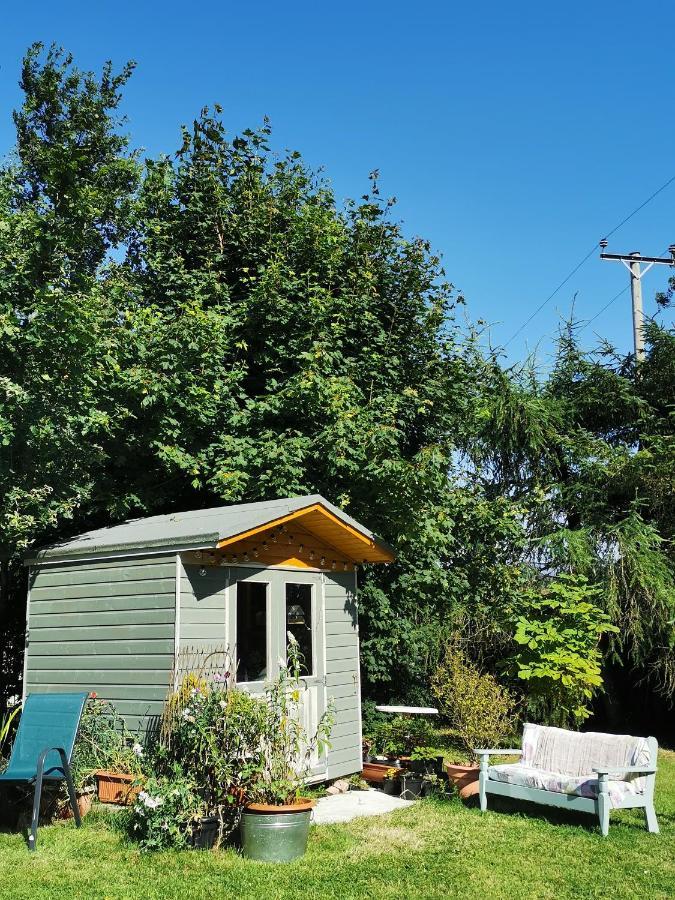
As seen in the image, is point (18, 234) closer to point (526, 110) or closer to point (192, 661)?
point (192, 661)

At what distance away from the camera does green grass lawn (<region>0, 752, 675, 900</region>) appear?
506 cm

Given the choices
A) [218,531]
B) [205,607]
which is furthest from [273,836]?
[218,531]

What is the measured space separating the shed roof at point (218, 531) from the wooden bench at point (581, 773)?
250cm

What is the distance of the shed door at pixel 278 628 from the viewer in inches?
291

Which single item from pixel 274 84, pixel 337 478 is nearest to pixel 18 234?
pixel 274 84

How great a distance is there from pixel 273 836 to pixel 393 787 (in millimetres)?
2751

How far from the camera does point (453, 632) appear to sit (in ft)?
38.7

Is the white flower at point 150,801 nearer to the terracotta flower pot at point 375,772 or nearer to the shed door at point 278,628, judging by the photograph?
the shed door at point 278,628

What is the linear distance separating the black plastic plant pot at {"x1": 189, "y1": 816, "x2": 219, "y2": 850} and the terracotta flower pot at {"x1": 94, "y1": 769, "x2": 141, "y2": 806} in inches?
27.8

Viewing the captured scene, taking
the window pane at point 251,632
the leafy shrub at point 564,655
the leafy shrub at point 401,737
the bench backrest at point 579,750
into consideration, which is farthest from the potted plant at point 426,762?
the window pane at point 251,632

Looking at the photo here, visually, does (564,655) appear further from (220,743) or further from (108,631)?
(108,631)

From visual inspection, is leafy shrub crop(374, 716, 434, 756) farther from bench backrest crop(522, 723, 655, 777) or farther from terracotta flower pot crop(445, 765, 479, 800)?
bench backrest crop(522, 723, 655, 777)

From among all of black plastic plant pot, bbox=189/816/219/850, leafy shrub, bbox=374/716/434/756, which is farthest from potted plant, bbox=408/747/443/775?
black plastic plant pot, bbox=189/816/219/850

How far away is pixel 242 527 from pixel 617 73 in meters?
7.24
